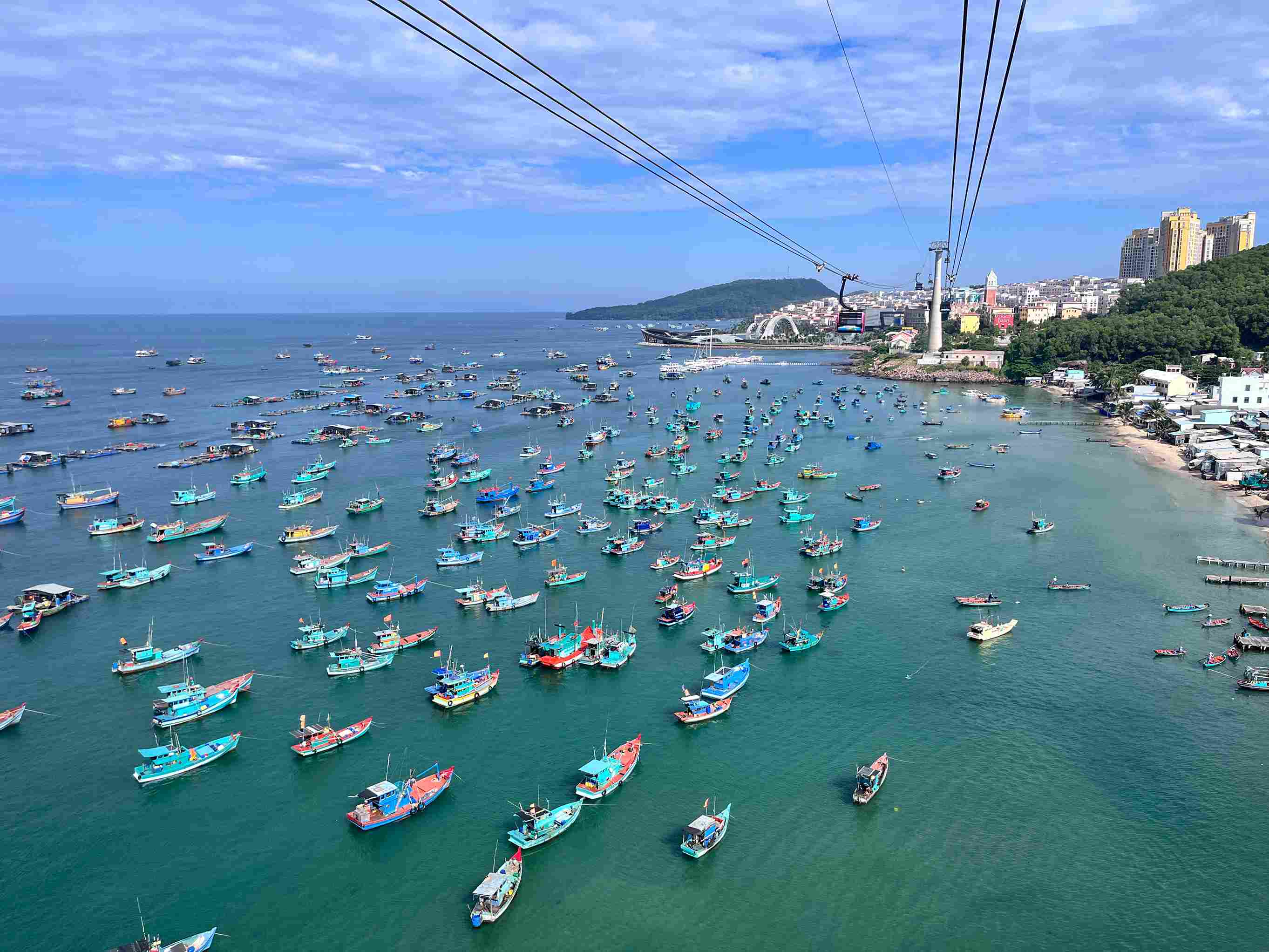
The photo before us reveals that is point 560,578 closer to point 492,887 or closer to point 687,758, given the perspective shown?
point 687,758

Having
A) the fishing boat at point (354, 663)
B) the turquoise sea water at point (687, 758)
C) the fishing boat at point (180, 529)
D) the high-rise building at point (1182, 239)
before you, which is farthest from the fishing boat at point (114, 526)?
the high-rise building at point (1182, 239)

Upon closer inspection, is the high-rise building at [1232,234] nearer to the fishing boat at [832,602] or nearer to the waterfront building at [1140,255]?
the waterfront building at [1140,255]

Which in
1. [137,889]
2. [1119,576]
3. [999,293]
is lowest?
[137,889]

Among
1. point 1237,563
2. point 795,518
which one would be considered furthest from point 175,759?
point 1237,563

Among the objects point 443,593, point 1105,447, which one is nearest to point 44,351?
point 443,593

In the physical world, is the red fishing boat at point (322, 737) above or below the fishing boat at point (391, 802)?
above

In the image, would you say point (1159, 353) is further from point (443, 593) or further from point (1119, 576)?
point (443, 593)
